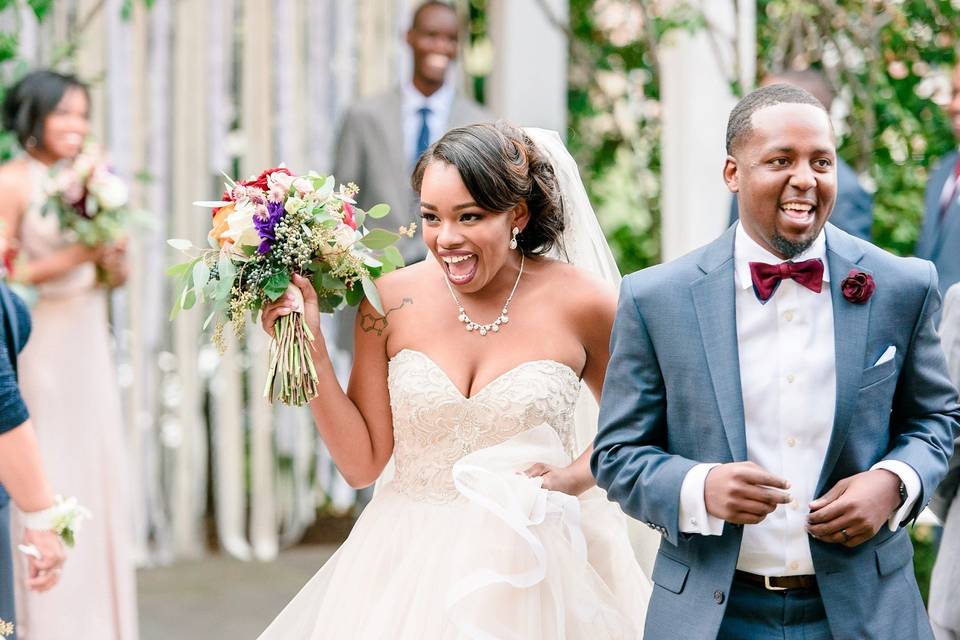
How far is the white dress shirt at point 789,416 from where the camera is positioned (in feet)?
9.58

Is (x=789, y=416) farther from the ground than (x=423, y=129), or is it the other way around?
(x=423, y=129)

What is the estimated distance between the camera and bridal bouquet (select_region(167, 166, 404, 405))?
3449mm

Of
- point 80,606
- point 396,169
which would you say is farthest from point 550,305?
point 396,169

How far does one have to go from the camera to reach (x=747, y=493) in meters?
2.75

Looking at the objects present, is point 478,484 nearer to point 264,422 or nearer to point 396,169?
point 396,169

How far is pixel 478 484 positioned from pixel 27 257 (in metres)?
2.76

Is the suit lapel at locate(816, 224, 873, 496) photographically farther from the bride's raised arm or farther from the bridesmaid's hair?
the bridesmaid's hair

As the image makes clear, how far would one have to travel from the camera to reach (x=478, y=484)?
3.45m

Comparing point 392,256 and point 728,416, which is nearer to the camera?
point 728,416

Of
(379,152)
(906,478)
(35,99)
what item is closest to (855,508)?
(906,478)

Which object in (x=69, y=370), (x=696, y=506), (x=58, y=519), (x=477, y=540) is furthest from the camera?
(x=69, y=370)

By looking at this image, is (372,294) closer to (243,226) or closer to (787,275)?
(243,226)

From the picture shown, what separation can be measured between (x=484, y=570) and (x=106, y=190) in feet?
9.59

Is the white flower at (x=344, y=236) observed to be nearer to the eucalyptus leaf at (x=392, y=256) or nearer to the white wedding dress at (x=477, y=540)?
the eucalyptus leaf at (x=392, y=256)
